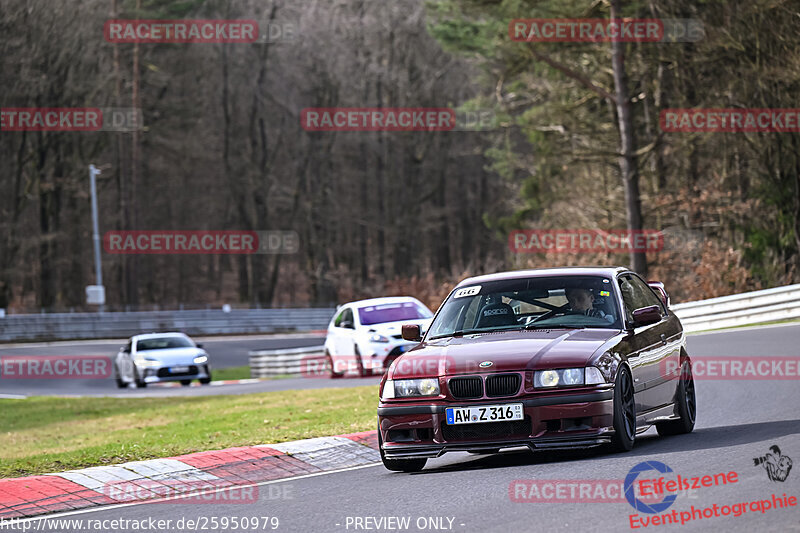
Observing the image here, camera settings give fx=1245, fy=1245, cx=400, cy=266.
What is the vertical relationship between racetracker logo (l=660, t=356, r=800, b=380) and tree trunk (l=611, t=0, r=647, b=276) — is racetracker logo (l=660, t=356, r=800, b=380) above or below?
below

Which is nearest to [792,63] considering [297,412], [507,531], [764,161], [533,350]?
[764,161]

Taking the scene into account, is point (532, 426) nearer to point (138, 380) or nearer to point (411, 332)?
point (411, 332)

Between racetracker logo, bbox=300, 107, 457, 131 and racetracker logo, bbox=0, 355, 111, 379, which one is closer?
racetracker logo, bbox=0, 355, 111, 379

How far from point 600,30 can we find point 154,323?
2355 centimetres

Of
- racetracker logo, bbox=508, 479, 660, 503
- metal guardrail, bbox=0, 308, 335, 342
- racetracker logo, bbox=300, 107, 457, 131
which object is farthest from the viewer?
racetracker logo, bbox=300, 107, 457, 131

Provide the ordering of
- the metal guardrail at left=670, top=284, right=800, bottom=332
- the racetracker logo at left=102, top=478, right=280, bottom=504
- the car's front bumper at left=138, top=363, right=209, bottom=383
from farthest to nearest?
the car's front bumper at left=138, top=363, right=209, bottom=383 → the metal guardrail at left=670, top=284, right=800, bottom=332 → the racetracker logo at left=102, top=478, right=280, bottom=504

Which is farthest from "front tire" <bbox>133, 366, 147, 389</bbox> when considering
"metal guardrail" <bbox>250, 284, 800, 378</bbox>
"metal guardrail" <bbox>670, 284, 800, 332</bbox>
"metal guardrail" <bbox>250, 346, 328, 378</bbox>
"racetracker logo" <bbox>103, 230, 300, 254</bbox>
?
"racetracker logo" <bbox>103, 230, 300, 254</bbox>

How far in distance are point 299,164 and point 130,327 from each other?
21485 millimetres

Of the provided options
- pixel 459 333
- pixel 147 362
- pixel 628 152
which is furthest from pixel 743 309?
pixel 459 333

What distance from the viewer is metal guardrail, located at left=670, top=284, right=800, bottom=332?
26.8m

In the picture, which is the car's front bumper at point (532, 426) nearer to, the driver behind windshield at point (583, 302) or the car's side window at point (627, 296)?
the driver behind windshield at point (583, 302)

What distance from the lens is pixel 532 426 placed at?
9117 mm

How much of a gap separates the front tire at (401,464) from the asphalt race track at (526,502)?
72 millimetres

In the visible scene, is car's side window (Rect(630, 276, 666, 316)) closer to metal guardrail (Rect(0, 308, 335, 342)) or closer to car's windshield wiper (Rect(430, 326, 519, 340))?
car's windshield wiper (Rect(430, 326, 519, 340))
